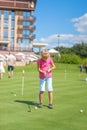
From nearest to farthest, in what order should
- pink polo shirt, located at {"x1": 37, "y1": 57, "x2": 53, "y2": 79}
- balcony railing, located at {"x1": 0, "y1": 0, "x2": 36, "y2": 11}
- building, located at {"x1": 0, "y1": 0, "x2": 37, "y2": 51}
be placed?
pink polo shirt, located at {"x1": 37, "y1": 57, "x2": 53, "y2": 79} < building, located at {"x1": 0, "y1": 0, "x2": 37, "y2": 51} < balcony railing, located at {"x1": 0, "y1": 0, "x2": 36, "y2": 11}

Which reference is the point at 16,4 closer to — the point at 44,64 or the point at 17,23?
the point at 17,23

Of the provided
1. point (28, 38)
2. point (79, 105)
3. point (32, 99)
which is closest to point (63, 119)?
point (79, 105)

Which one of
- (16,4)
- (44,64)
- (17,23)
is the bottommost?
(44,64)

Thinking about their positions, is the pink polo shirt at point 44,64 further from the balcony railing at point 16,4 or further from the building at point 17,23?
the balcony railing at point 16,4

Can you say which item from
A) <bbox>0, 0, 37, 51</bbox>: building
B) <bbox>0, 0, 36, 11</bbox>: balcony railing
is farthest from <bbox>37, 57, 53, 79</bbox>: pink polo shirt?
<bbox>0, 0, 36, 11</bbox>: balcony railing

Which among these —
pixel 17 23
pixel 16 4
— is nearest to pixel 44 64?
pixel 17 23

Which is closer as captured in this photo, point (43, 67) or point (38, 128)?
point (38, 128)

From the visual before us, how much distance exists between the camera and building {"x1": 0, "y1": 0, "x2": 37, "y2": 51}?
9812 cm

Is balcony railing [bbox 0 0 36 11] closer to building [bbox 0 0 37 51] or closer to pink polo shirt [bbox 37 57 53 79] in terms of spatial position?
building [bbox 0 0 37 51]

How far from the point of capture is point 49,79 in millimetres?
12391

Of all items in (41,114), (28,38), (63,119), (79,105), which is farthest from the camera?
(28,38)

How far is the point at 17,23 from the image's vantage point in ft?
328

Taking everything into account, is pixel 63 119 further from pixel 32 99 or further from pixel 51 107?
pixel 32 99

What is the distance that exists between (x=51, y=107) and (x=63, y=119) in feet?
6.12
